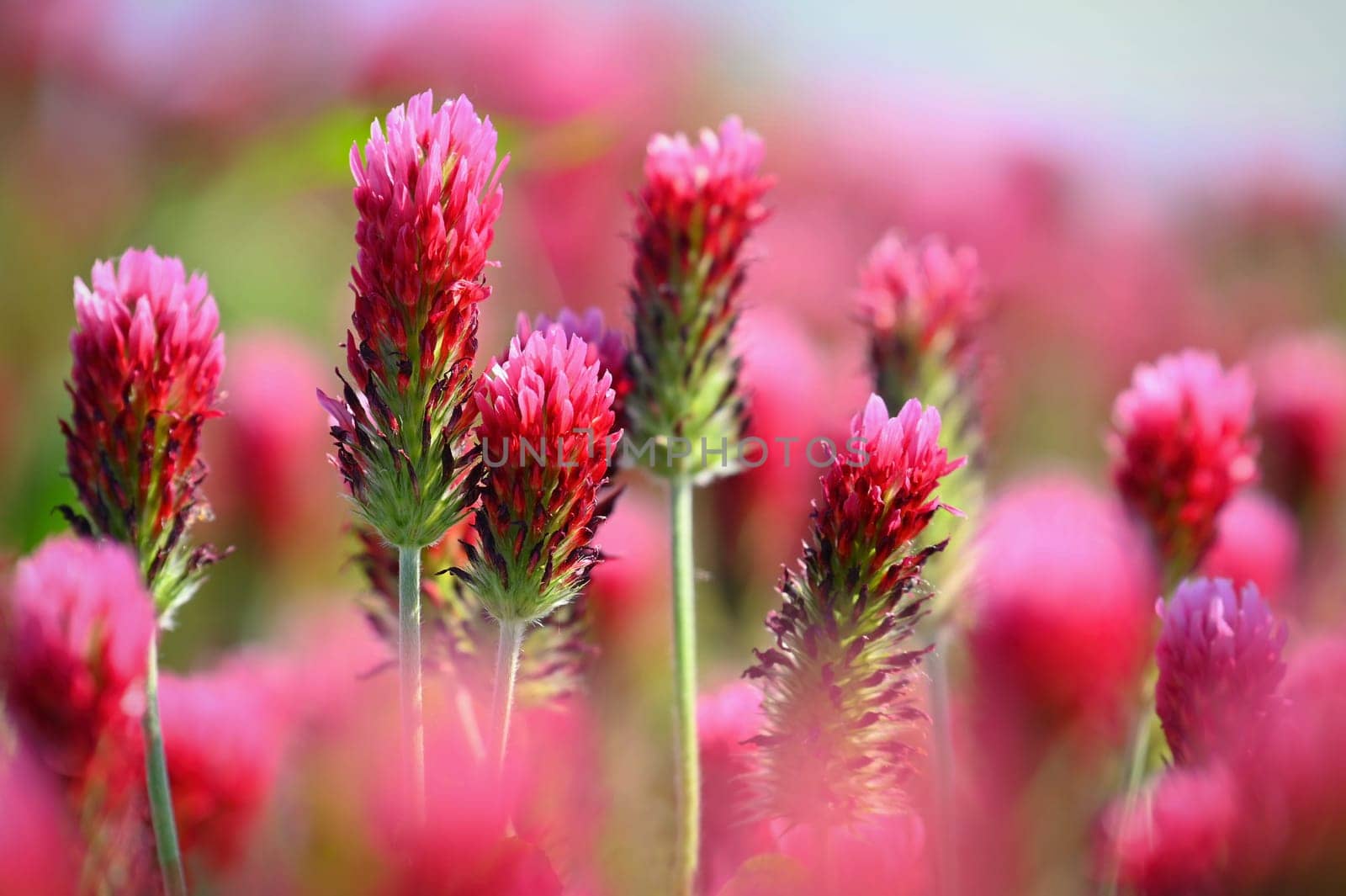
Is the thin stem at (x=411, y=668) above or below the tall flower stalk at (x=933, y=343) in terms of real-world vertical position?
below

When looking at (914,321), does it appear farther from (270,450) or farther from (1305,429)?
(270,450)

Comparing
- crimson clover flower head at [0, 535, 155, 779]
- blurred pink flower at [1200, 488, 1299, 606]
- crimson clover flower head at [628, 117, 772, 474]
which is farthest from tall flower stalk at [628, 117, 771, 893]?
blurred pink flower at [1200, 488, 1299, 606]

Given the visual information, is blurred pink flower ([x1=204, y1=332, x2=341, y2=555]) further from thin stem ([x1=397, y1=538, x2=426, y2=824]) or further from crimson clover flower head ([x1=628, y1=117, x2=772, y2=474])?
thin stem ([x1=397, y1=538, x2=426, y2=824])

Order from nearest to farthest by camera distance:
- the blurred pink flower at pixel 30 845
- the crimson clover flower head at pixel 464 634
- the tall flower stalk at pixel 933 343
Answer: the blurred pink flower at pixel 30 845 → the crimson clover flower head at pixel 464 634 → the tall flower stalk at pixel 933 343

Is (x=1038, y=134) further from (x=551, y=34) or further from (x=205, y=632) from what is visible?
(x=205, y=632)

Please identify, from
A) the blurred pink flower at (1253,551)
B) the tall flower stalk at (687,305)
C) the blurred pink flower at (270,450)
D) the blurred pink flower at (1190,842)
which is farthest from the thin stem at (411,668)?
the blurred pink flower at (270,450)

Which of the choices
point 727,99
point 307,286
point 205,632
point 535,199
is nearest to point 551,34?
Result: point 535,199

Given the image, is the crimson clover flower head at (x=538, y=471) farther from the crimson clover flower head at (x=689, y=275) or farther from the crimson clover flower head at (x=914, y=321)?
the crimson clover flower head at (x=914, y=321)
